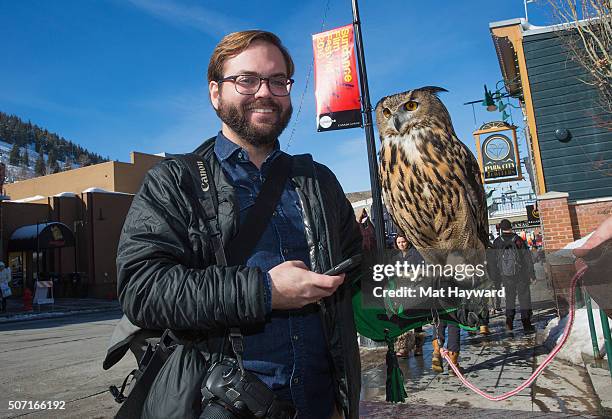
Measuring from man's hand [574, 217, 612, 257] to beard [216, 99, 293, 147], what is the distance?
3.73 ft

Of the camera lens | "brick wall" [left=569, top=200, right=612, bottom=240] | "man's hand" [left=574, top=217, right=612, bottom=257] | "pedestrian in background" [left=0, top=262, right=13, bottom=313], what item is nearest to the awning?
"pedestrian in background" [left=0, top=262, right=13, bottom=313]

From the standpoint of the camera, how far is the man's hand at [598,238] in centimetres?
142

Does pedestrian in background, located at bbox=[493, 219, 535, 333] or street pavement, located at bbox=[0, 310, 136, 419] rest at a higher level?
pedestrian in background, located at bbox=[493, 219, 535, 333]

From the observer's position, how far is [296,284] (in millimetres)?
1148

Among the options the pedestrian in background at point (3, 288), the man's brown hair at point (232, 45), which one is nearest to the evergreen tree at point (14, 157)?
the pedestrian in background at point (3, 288)

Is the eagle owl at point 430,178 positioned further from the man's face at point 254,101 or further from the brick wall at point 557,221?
the brick wall at point 557,221

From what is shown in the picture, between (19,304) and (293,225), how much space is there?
23515 millimetres

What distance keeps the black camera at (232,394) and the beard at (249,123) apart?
75cm

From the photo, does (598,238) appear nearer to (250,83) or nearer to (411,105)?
(411,105)

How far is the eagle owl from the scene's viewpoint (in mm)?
1769

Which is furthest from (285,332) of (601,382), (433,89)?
(601,382)

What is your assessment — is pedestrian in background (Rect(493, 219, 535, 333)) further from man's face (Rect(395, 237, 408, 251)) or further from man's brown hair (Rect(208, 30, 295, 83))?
man's brown hair (Rect(208, 30, 295, 83))

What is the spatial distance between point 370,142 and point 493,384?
3742 millimetres

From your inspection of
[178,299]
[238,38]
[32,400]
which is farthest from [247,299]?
[32,400]
